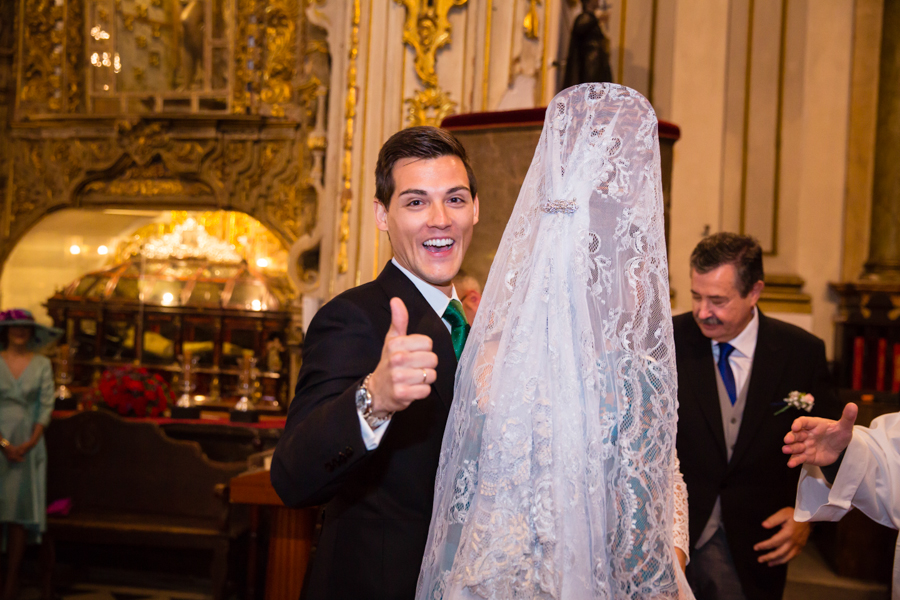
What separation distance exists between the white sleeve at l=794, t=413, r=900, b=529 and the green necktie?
3.25 ft

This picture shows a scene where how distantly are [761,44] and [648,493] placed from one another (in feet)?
16.6

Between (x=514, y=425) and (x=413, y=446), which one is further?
(x=413, y=446)

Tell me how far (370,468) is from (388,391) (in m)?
0.32

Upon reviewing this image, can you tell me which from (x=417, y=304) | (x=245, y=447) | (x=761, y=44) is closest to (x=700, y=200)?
(x=761, y=44)

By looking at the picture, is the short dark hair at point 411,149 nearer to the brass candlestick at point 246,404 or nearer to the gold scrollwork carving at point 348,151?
the gold scrollwork carving at point 348,151

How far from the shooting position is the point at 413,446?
1.49 meters

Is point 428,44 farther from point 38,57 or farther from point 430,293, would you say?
point 38,57

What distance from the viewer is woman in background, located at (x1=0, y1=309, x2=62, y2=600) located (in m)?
4.52

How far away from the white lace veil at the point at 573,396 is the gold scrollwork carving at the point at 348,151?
10.7 ft

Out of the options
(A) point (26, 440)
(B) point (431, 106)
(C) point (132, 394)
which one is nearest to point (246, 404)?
(C) point (132, 394)

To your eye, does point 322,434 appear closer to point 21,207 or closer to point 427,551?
point 427,551

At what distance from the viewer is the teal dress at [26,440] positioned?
4.52 m

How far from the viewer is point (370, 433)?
128 centimetres

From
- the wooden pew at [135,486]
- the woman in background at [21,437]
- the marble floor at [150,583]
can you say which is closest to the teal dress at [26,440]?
the woman in background at [21,437]
